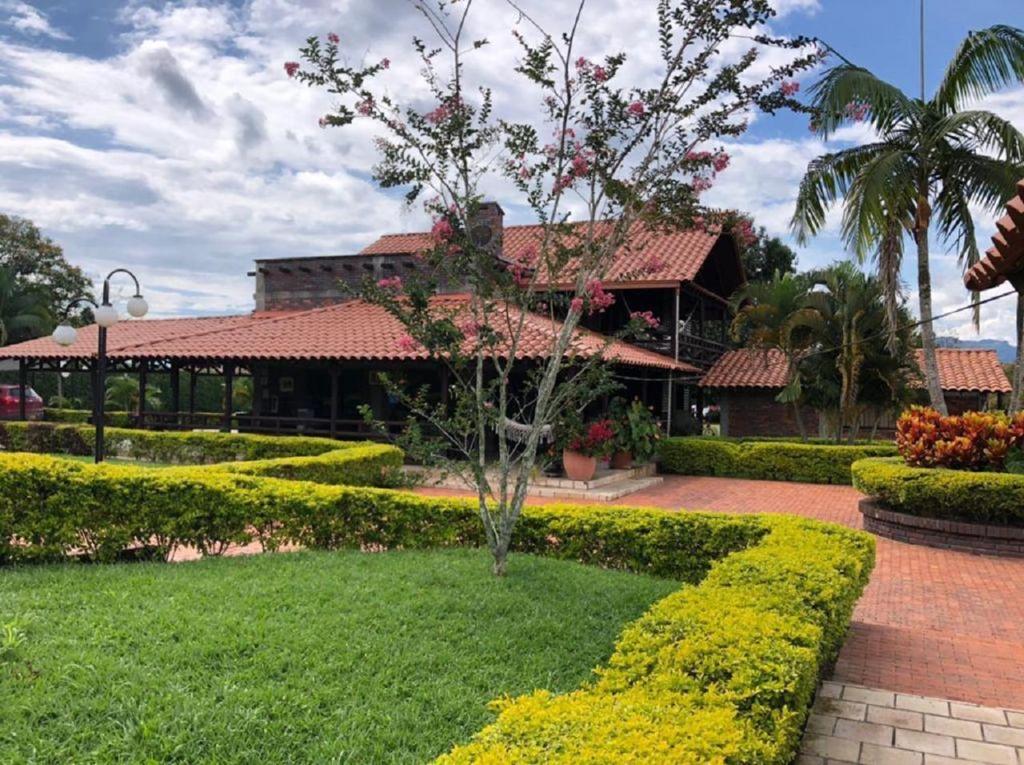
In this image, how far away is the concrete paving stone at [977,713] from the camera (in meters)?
4.24

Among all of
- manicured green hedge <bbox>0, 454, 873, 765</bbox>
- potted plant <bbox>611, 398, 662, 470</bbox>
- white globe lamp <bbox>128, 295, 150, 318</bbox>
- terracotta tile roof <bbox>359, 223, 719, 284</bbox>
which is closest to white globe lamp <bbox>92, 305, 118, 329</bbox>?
white globe lamp <bbox>128, 295, 150, 318</bbox>

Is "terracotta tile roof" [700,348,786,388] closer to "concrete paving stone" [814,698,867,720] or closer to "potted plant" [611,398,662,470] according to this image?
"potted plant" [611,398,662,470]

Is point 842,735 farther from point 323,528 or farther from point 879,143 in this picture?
point 879,143

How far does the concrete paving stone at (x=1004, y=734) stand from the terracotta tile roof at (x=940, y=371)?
17.4 m

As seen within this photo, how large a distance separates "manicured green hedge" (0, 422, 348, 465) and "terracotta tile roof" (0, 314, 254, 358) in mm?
2477

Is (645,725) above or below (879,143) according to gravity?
below

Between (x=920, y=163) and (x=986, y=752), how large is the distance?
11.6 meters

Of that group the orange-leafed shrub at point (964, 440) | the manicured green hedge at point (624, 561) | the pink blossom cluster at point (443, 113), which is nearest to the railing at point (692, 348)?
the orange-leafed shrub at point (964, 440)

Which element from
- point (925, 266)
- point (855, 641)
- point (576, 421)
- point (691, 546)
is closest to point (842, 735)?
point (855, 641)

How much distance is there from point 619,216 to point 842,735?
405cm

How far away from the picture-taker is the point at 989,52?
12352 millimetres

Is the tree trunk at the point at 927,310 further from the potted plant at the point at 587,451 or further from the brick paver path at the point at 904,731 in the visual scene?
the brick paver path at the point at 904,731

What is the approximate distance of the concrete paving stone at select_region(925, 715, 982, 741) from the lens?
159 inches

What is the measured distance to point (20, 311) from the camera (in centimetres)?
3234
